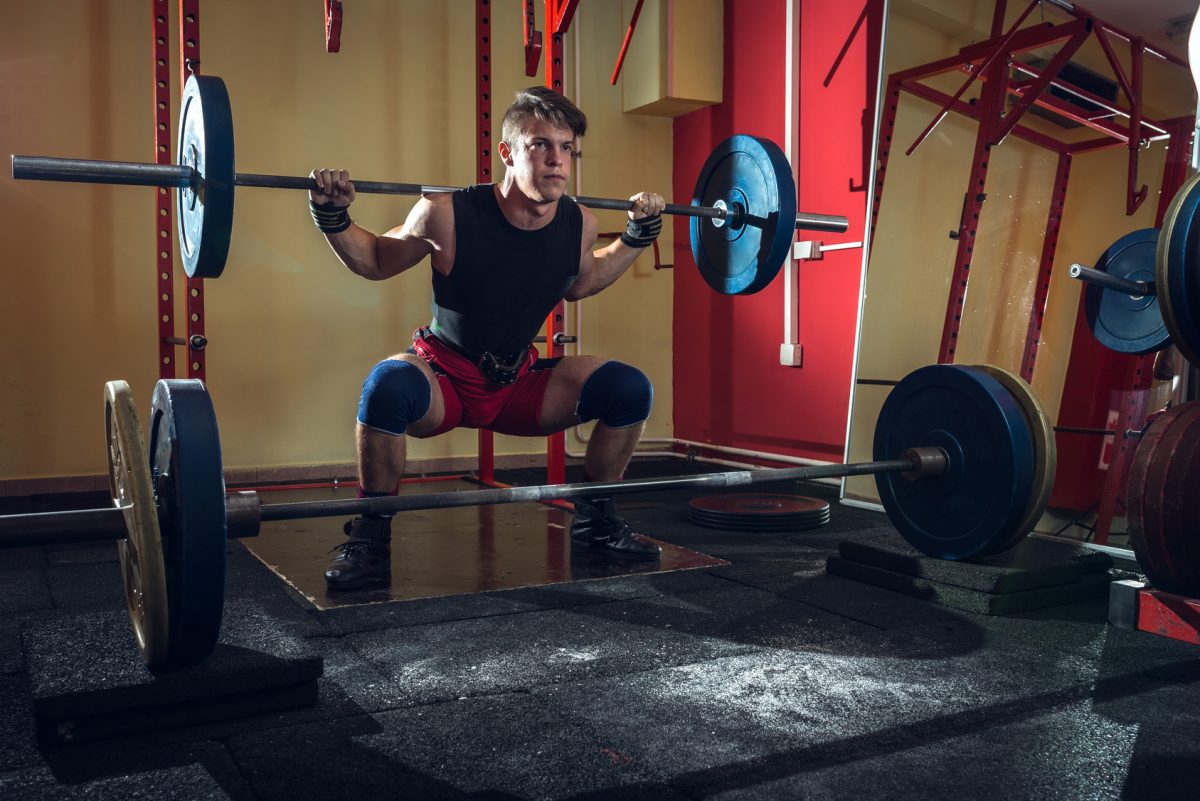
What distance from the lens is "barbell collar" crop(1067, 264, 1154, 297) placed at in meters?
2.00

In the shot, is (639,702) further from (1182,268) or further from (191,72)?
(191,72)

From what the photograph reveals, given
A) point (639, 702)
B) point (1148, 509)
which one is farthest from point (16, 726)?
point (1148, 509)

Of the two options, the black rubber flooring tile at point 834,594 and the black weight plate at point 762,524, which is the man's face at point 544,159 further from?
the black weight plate at point 762,524

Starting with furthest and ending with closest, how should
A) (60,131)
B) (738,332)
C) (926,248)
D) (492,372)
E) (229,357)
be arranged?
(738,332)
(229,357)
(60,131)
(926,248)
(492,372)

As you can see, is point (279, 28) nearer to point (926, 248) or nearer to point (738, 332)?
point (738, 332)

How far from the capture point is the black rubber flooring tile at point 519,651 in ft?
5.59

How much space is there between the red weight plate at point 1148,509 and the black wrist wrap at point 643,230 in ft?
3.95

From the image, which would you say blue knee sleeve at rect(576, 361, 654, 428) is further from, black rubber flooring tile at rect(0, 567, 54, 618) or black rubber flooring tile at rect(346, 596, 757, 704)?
black rubber flooring tile at rect(0, 567, 54, 618)

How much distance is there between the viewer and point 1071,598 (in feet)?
7.47

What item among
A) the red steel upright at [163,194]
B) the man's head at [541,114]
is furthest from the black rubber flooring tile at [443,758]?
the red steel upright at [163,194]

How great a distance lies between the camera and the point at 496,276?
249cm

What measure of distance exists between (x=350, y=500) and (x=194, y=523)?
36cm

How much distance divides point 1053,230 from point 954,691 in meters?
1.95

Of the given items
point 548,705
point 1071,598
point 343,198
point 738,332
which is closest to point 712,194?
point 343,198
